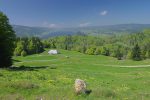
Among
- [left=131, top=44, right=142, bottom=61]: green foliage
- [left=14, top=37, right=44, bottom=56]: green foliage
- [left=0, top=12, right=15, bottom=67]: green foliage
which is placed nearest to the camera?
[left=0, top=12, right=15, bottom=67]: green foliage

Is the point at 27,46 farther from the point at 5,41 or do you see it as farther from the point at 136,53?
the point at 5,41

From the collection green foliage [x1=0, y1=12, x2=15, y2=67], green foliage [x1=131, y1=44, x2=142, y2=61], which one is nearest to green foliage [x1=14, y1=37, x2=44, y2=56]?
green foliage [x1=131, y1=44, x2=142, y2=61]

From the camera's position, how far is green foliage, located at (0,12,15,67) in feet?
180

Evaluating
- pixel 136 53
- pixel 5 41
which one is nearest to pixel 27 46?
pixel 136 53

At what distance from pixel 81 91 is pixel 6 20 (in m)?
44.6

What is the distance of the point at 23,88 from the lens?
18.9 m

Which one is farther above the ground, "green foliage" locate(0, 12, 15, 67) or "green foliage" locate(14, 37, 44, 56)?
"green foliage" locate(0, 12, 15, 67)

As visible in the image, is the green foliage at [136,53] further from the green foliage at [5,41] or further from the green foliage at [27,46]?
the green foliage at [5,41]

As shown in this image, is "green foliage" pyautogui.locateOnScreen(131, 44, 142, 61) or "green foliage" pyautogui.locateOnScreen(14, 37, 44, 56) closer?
"green foliage" pyautogui.locateOnScreen(131, 44, 142, 61)

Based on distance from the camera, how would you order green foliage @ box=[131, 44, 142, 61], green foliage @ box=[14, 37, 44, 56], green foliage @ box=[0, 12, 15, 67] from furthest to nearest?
1. green foliage @ box=[14, 37, 44, 56]
2. green foliage @ box=[131, 44, 142, 61]
3. green foliage @ box=[0, 12, 15, 67]

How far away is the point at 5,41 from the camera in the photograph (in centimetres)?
5541

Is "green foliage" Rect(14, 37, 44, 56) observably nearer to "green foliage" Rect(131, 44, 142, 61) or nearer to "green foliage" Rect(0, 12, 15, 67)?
"green foliage" Rect(131, 44, 142, 61)

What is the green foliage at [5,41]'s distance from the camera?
54875 millimetres

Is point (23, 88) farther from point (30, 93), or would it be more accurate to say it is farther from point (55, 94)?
point (55, 94)
